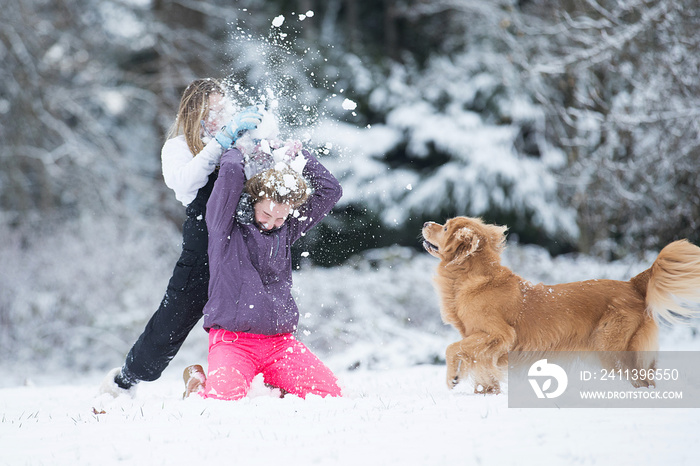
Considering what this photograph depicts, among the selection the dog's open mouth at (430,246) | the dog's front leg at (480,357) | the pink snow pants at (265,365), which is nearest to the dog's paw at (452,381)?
the dog's front leg at (480,357)

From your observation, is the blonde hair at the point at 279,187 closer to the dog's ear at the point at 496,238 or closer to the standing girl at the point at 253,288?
the standing girl at the point at 253,288

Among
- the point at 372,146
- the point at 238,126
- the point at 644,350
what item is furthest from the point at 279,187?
the point at 372,146

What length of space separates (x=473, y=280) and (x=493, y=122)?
29.7ft

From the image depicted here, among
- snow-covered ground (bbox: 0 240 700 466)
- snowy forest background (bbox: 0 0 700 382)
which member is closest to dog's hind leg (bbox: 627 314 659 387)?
snow-covered ground (bbox: 0 240 700 466)

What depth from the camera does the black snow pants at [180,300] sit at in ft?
12.6

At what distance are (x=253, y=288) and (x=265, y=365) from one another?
1.74 feet

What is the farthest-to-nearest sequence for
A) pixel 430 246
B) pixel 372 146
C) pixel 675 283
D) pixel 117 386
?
pixel 372 146 → pixel 430 246 → pixel 117 386 → pixel 675 283

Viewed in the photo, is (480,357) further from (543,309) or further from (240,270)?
(240,270)

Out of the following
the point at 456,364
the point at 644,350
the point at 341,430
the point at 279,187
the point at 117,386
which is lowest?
the point at 117,386

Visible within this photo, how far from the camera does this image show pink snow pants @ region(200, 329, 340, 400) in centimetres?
353

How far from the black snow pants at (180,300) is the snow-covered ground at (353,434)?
40cm

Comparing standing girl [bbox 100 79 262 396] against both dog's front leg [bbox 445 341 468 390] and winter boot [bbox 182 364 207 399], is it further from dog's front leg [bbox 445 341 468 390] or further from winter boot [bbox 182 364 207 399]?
dog's front leg [bbox 445 341 468 390]

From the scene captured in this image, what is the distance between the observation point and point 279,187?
12.0 ft

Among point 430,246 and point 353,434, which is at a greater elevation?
point 353,434
